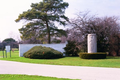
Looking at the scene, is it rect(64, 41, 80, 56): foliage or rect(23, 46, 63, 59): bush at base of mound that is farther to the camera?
rect(64, 41, 80, 56): foliage

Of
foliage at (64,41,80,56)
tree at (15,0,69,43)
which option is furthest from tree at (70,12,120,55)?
tree at (15,0,69,43)

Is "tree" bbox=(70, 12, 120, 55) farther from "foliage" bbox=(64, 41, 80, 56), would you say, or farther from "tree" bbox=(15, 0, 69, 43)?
"tree" bbox=(15, 0, 69, 43)

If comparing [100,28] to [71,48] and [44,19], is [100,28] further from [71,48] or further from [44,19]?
[44,19]

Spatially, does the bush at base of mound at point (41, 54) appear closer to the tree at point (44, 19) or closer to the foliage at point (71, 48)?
the foliage at point (71, 48)

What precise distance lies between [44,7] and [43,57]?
12410 mm

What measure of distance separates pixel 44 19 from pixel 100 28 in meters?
11.0

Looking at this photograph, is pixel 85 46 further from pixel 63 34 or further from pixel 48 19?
pixel 48 19

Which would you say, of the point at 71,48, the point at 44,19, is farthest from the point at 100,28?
the point at 44,19

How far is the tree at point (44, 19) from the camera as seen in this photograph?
2962cm

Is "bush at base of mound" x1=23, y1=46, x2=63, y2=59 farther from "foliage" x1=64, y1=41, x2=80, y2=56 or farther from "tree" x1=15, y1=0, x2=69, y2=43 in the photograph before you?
"tree" x1=15, y1=0, x2=69, y2=43

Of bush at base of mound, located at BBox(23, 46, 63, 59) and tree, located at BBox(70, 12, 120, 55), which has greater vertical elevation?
tree, located at BBox(70, 12, 120, 55)

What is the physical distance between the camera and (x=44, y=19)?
3008 cm

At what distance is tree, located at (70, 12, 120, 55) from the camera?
2386cm

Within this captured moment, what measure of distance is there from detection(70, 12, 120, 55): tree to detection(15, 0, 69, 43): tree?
6.21 m
